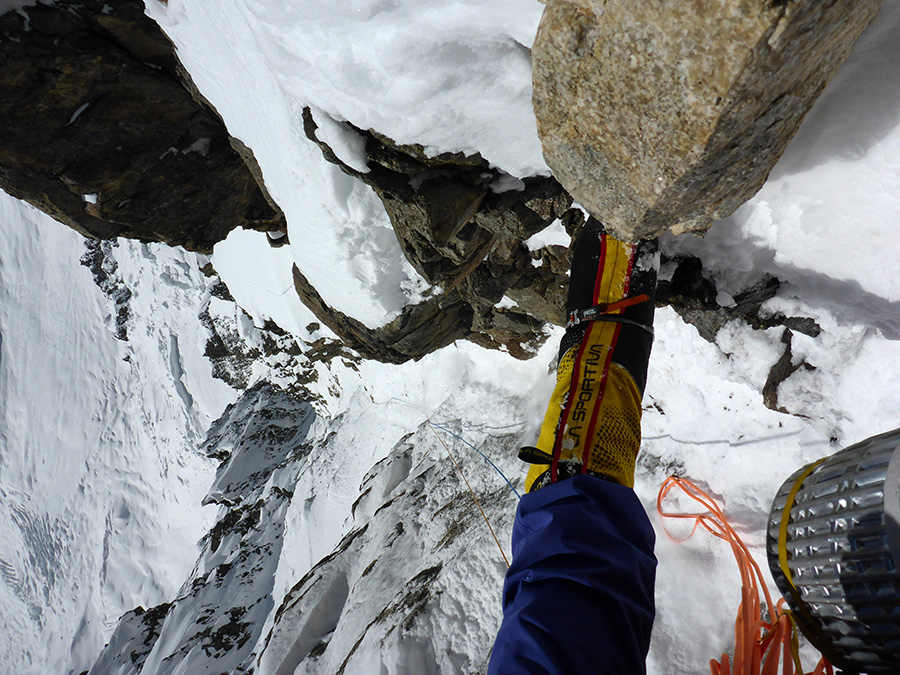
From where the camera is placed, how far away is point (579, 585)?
1.41m

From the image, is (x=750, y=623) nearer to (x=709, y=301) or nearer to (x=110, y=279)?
(x=709, y=301)

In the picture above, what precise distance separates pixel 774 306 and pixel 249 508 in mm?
7467

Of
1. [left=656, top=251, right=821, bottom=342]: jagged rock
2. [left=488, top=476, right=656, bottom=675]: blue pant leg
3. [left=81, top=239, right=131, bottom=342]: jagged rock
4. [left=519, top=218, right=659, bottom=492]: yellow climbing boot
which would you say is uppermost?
[left=81, top=239, right=131, bottom=342]: jagged rock

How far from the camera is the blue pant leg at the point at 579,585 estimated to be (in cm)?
130

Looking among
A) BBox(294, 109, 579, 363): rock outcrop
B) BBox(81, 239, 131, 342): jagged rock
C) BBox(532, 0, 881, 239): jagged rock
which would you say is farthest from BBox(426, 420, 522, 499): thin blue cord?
BBox(81, 239, 131, 342): jagged rock

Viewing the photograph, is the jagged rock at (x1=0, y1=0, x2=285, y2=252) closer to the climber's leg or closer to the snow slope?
the climber's leg

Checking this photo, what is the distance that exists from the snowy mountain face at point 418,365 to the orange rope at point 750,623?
3.7 inches

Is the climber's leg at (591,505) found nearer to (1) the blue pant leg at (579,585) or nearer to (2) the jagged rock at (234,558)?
(1) the blue pant leg at (579,585)

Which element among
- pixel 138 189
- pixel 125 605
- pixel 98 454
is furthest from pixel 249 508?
pixel 138 189

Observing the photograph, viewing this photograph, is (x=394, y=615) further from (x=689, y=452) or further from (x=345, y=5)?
(x=345, y=5)

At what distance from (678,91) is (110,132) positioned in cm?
367

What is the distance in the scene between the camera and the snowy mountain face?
162 cm

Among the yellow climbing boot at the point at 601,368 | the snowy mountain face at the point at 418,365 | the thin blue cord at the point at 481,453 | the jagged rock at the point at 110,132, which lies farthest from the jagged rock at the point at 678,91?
the jagged rock at the point at 110,132

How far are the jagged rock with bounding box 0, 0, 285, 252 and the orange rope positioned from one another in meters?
3.46
